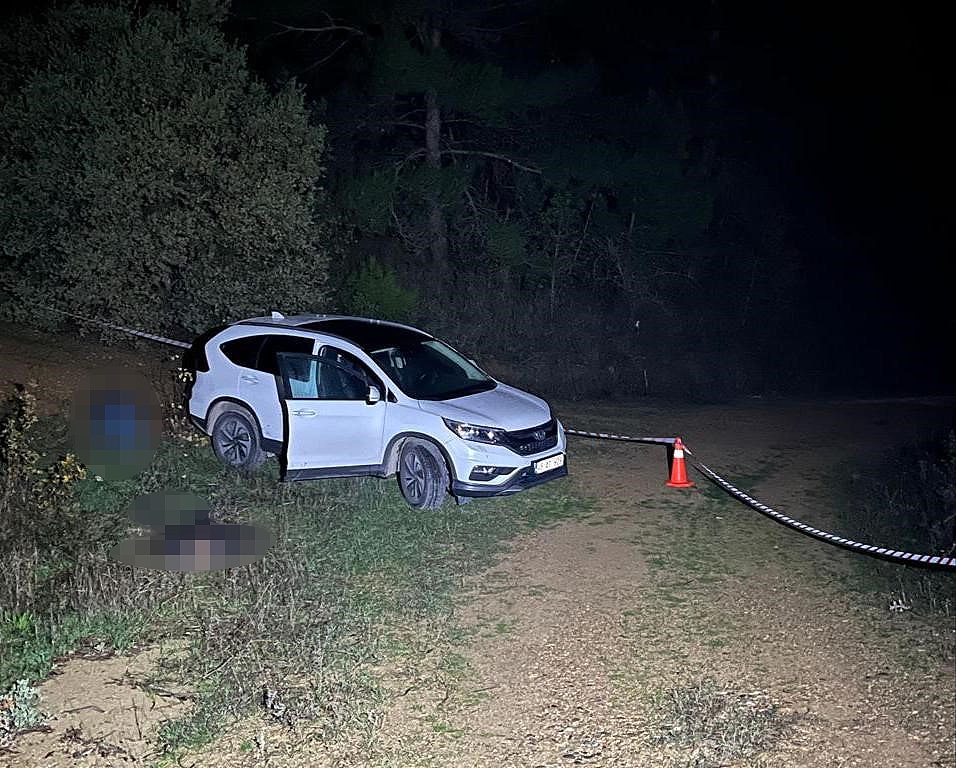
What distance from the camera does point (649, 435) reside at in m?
14.8

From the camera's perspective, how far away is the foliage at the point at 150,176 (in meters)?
14.5

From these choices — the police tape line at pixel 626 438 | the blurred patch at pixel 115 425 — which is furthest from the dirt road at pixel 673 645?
the blurred patch at pixel 115 425

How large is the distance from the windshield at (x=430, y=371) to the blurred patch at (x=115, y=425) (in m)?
2.92

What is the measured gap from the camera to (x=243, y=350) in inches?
432

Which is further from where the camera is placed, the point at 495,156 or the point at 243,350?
the point at 495,156

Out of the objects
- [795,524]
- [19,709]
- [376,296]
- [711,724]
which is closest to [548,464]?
[795,524]

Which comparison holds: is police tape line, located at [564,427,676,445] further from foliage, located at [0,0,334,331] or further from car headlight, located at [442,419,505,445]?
foliage, located at [0,0,334,331]

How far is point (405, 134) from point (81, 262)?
11261mm

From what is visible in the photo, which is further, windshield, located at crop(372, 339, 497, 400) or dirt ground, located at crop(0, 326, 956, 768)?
windshield, located at crop(372, 339, 497, 400)

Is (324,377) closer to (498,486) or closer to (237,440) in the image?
(237,440)

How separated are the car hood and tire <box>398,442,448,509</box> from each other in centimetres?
44

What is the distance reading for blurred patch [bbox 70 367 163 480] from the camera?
417 inches

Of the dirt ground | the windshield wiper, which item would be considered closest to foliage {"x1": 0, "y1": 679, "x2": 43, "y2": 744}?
the dirt ground

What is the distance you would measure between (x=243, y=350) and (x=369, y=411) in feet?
6.39
